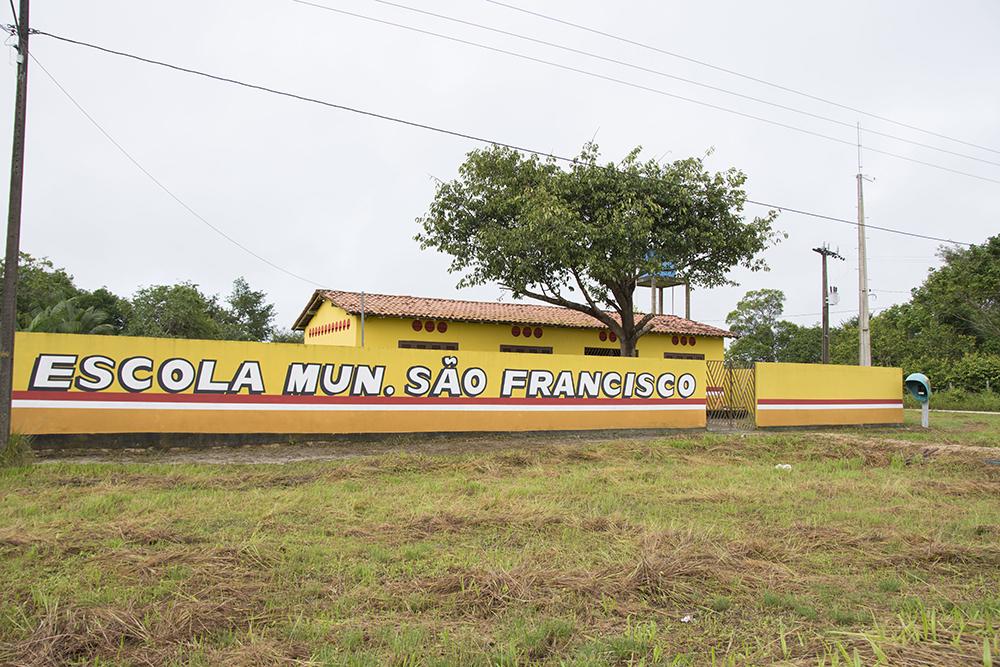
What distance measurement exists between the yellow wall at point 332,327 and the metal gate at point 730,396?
11784 mm

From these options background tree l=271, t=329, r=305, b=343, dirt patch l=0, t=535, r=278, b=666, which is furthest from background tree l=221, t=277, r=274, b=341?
dirt patch l=0, t=535, r=278, b=666

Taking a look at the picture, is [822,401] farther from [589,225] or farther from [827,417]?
[589,225]

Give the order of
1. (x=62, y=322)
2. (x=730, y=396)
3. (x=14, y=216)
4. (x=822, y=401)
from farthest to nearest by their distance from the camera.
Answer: (x=62, y=322) → (x=730, y=396) → (x=822, y=401) → (x=14, y=216)

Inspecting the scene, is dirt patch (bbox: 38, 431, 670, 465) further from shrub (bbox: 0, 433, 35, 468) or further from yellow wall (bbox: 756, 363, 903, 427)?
yellow wall (bbox: 756, 363, 903, 427)

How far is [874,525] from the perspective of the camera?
6684 mm

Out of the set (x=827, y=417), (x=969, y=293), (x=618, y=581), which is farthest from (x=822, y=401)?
(x=969, y=293)

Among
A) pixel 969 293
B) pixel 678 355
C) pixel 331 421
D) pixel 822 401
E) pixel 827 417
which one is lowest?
pixel 331 421

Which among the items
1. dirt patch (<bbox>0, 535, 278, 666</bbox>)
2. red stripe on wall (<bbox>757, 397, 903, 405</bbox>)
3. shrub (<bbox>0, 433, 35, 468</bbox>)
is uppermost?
red stripe on wall (<bbox>757, 397, 903, 405</bbox>)

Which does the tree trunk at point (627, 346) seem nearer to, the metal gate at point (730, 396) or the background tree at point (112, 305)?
the metal gate at point (730, 396)

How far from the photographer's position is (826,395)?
19.4 metres

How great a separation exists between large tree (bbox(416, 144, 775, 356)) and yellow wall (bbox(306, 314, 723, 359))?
1.99 meters

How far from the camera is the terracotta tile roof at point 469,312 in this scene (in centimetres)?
2344

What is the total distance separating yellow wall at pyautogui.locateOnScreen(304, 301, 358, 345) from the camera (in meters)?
23.4

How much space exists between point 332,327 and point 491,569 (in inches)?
865
